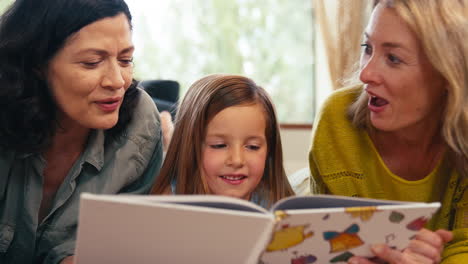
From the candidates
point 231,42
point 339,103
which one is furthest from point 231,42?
point 339,103

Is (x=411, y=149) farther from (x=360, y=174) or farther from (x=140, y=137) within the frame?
(x=140, y=137)

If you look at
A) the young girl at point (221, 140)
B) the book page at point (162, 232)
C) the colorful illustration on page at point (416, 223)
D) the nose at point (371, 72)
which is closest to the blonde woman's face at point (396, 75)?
the nose at point (371, 72)

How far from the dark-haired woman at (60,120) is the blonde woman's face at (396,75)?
0.67 meters

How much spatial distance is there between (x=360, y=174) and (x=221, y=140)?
453 millimetres

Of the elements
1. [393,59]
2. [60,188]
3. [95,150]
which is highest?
[393,59]

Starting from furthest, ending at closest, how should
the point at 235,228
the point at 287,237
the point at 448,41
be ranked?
1. the point at 448,41
2. the point at 287,237
3. the point at 235,228

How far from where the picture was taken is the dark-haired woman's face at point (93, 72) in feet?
4.88

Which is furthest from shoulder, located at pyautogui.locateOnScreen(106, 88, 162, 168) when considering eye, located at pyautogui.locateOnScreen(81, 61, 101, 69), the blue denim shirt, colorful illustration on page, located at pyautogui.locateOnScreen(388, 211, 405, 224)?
colorful illustration on page, located at pyautogui.locateOnScreen(388, 211, 405, 224)

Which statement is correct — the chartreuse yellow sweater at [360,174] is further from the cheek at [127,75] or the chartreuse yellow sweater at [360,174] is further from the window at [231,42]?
the window at [231,42]

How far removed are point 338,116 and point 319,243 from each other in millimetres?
653

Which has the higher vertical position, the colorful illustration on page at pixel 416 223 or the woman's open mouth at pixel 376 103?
the woman's open mouth at pixel 376 103

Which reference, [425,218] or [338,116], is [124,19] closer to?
[338,116]

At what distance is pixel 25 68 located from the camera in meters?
1.54

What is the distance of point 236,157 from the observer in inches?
60.4
